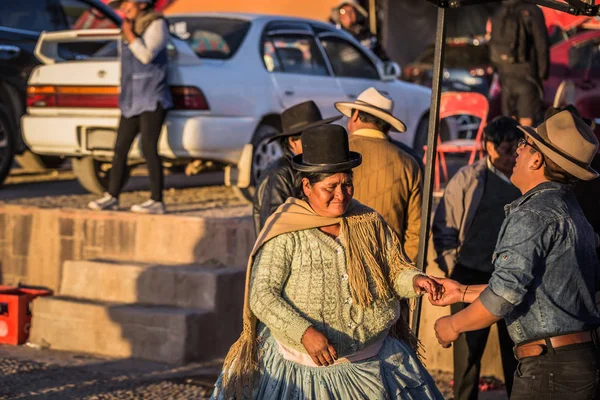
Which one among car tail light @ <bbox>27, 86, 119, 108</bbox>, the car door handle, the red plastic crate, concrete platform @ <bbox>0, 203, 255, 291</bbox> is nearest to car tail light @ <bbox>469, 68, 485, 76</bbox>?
the car door handle

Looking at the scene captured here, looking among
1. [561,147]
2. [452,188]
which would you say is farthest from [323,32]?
[561,147]

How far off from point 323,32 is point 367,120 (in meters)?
5.48

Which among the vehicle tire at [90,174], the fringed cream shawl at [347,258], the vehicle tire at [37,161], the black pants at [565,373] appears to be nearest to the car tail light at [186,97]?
the vehicle tire at [90,174]

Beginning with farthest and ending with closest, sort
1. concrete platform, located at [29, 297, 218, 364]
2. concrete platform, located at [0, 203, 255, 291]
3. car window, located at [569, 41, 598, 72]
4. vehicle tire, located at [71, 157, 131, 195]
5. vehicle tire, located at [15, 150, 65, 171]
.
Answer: car window, located at [569, 41, 598, 72]
vehicle tire, located at [15, 150, 65, 171]
vehicle tire, located at [71, 157, 131, 195]
concrete platform, located at [0, 203, 255, 291]
concrete platform, located at [29, 297, 218, 364]

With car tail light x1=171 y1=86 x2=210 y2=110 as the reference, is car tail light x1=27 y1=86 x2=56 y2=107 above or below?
below

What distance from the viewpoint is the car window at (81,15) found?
12.6 meters

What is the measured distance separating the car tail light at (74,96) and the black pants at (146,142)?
1.88 feet

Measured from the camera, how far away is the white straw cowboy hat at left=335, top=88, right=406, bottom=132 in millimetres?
6121

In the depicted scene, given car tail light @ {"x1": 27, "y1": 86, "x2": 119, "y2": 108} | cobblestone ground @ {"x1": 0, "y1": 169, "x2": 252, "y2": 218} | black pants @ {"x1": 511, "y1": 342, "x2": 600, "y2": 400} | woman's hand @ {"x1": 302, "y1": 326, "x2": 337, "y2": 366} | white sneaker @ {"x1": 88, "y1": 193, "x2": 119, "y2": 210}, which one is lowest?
cobblestone ground @ {"x1": 0, "y1": 169, "x2": 252, "y2": 218}

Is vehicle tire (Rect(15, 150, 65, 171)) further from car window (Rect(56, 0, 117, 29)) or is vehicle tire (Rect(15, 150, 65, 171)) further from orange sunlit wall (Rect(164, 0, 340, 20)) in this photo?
orange sunlit wall (Rect(164, 0, 340, 20))

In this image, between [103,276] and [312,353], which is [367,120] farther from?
[103,276]

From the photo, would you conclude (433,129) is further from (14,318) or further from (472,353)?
(14,318)

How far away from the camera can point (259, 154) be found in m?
10.2

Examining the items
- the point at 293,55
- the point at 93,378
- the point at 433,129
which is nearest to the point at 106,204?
the point at 93,378
